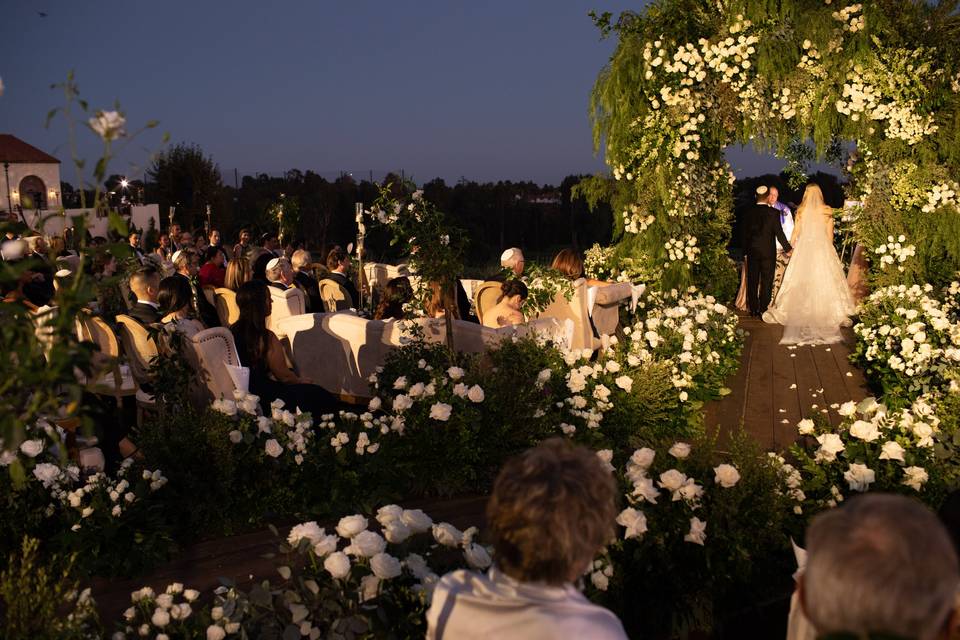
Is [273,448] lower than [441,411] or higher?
lower

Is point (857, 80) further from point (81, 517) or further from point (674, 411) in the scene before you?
point (81, 517)

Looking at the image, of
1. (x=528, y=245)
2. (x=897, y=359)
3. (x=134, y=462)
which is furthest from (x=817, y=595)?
(x=528, y=245)

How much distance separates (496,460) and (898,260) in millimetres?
6137

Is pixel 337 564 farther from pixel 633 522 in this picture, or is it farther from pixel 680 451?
pixel 680 451

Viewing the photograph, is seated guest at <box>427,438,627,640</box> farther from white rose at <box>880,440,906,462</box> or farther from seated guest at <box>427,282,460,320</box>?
seated guest at <box>427,282,460,320</box>

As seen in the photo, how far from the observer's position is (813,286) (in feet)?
34.2

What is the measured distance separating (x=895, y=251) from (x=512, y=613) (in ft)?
28.2

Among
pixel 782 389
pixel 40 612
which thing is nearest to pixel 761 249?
pixel 782 389

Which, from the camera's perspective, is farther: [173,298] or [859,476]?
[173,298]

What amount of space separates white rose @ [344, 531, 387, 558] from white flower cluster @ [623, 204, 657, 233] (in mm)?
7726

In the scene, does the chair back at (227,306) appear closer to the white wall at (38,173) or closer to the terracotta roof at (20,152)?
the white wall at (38,173)

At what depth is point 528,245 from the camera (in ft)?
76.6

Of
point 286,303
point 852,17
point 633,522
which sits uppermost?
point 852,17

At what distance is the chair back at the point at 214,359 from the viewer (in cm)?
554
